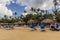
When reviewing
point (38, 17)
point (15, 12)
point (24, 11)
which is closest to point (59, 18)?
point (38, 17)

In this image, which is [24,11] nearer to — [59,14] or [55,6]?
[55,6]

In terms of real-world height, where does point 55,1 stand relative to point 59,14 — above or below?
above

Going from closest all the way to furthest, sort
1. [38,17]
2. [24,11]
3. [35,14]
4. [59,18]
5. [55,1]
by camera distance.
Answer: [59,18], [55,1], [38,17], [35,14], [24,11]

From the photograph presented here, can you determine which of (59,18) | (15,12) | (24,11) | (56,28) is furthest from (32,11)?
(56,28)

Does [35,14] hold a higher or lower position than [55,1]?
lower

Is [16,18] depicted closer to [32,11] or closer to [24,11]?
[24,11]

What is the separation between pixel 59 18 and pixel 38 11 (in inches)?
1149

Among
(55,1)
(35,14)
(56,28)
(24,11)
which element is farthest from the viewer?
(24,11)

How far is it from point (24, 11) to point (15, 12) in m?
7.74

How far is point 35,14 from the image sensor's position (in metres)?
84.2

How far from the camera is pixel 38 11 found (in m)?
82.4

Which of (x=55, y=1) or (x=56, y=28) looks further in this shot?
(x=55, y=1)

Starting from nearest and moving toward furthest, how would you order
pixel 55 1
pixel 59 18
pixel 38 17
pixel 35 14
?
pixel 59 18 → pixel 55 1 → pixel 38 17 → pixel 35 14

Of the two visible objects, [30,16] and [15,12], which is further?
[15,12]
